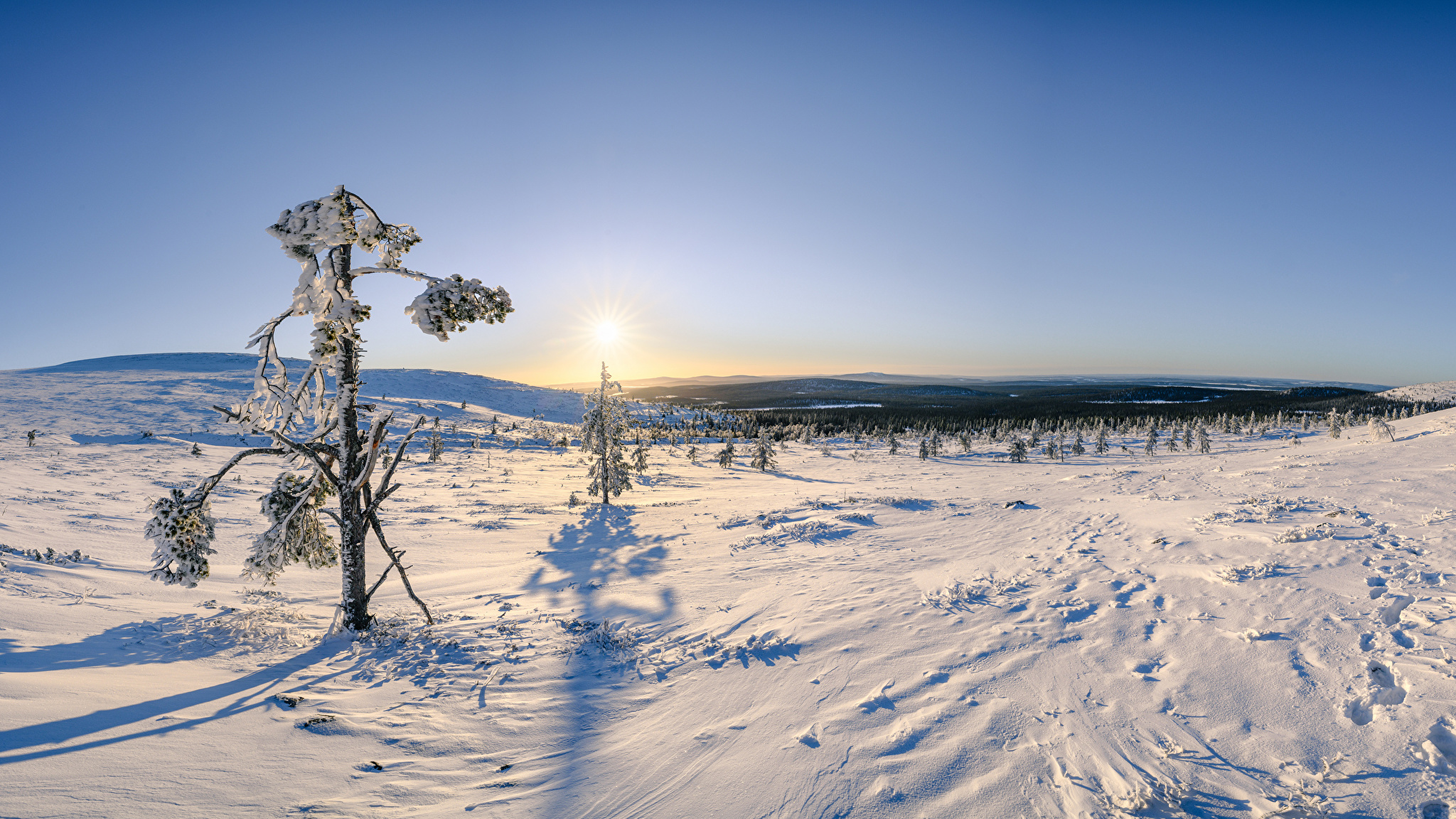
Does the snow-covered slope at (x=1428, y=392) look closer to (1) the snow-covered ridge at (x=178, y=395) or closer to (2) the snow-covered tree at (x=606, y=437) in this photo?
(2) the snow-covered tree at (x=606, y=437)

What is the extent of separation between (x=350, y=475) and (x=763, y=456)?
115 feet

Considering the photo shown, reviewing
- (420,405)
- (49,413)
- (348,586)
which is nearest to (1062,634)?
(348,586)

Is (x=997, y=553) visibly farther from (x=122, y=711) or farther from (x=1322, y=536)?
(x=122, y=711)

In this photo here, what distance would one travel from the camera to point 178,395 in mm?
55750

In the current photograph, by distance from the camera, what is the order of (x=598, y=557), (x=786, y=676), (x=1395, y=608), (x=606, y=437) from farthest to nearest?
(x=606, y=437), (x=598, y=557), (x=786, y=676), (x=1395, y=608)

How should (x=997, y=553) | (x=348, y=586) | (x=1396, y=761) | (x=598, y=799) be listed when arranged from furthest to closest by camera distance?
(x=997, y=553) < (x=348, y=586) < (x=598, y=799) < (x=1396, y=761)

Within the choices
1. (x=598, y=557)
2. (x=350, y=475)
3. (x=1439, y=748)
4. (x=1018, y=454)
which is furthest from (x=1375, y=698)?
(x=1018, y=454)

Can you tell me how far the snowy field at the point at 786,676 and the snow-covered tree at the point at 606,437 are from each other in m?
12.6

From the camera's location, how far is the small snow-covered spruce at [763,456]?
134 feet

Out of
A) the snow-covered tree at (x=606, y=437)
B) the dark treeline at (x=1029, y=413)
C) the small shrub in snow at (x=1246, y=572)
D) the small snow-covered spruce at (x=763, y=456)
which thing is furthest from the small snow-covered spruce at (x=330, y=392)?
the dark treeline at (x=1029, y=413)

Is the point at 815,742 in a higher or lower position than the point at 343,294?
lower

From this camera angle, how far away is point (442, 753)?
4422mm

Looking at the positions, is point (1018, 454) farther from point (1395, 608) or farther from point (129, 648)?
point (129, 648)

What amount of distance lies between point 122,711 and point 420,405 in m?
73.4
